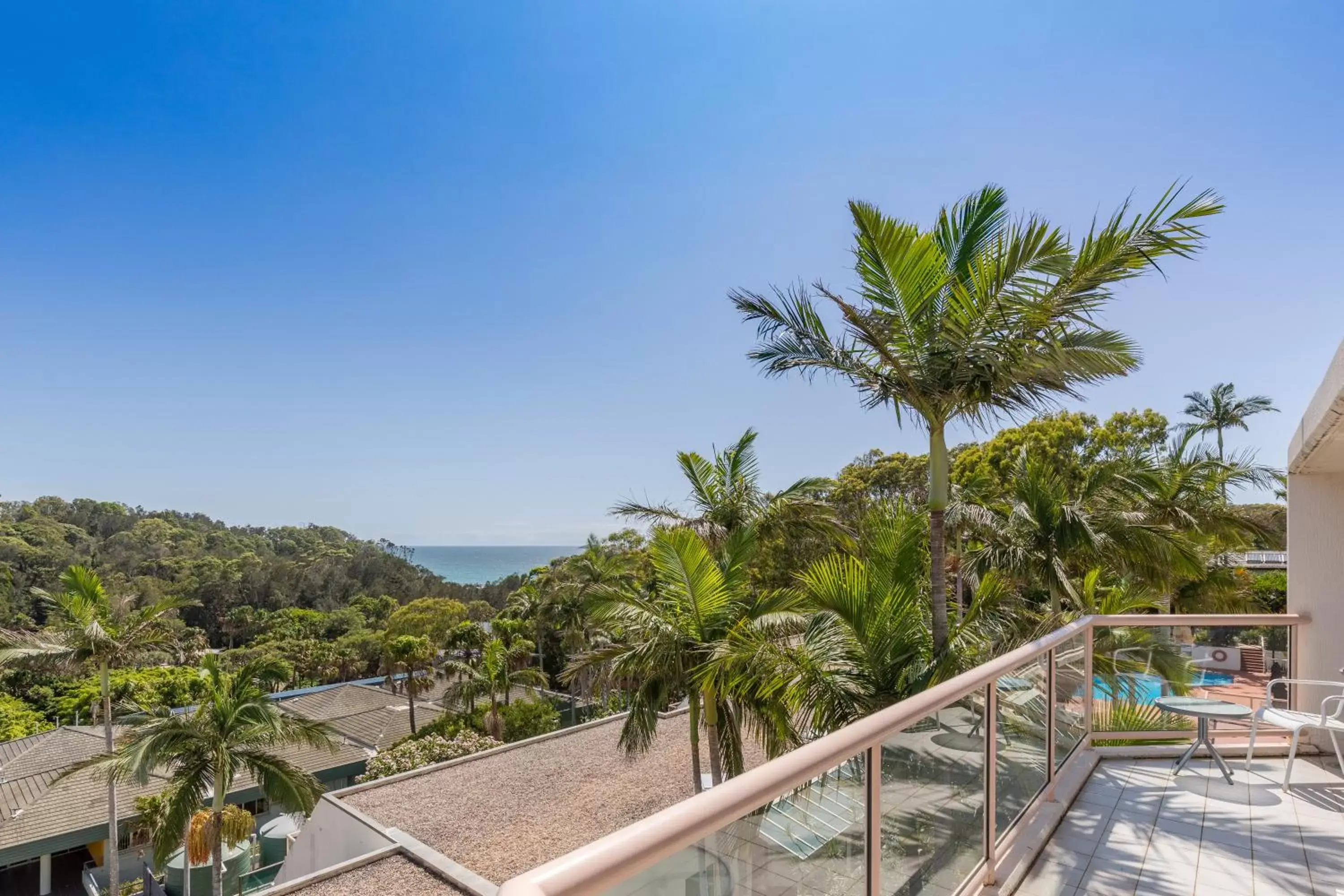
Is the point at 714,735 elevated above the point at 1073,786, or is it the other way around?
the point at 1073,786

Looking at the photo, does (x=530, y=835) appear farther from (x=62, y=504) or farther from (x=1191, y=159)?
(x=62, y=504)

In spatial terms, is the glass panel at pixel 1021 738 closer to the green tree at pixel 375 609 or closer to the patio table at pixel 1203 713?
the patio table at pixel 1203 713

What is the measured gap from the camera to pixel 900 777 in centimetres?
196

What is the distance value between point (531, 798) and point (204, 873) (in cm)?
752

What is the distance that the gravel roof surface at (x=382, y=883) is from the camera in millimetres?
8508

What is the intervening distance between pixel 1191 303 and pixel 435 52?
14.2 metres

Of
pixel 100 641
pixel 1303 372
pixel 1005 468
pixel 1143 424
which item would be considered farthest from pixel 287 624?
pixel 1303 372

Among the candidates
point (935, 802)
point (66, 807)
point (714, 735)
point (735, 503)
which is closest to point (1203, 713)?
point (935, 802)

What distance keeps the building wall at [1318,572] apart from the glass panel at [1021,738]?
3.05m

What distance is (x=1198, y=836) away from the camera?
3.29 meters

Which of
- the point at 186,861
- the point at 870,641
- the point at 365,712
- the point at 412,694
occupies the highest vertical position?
the point at 870,641

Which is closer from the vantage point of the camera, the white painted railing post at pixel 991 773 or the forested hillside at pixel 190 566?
the white painted railing post at pixel 991 773

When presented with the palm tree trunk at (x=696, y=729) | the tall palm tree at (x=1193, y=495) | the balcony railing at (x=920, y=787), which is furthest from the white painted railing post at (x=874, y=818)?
the tall palm tree at (x=1193, y=495)

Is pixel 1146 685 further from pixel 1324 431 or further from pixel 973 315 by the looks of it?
pixel 973 315
